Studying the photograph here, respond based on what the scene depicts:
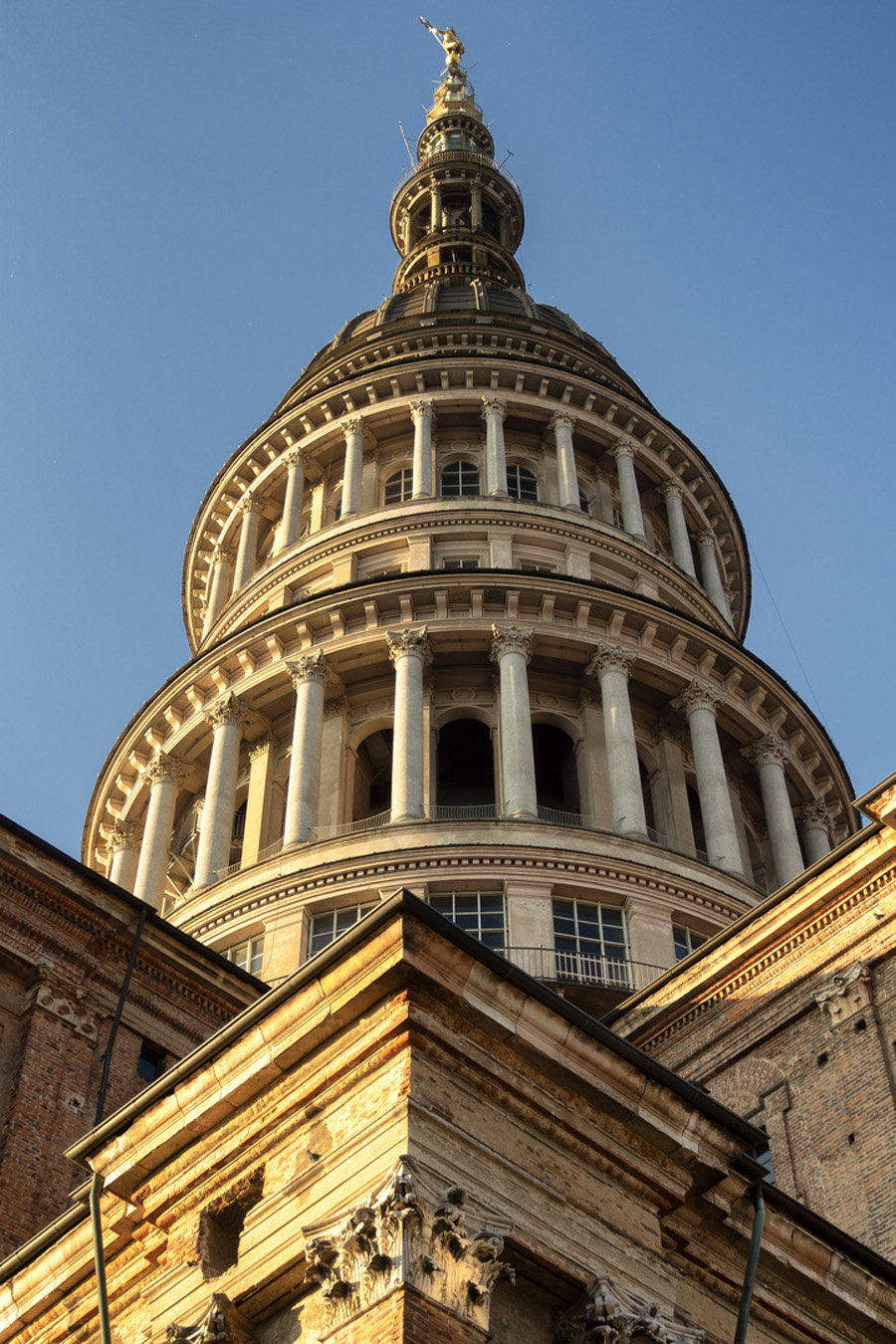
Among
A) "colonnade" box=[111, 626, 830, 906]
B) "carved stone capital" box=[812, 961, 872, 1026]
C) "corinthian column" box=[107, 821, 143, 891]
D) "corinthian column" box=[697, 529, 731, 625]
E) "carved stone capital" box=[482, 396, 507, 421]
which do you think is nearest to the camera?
"carved stone capital" box=[812, 961, 872, 1026]

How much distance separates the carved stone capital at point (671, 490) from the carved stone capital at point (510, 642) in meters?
11.7

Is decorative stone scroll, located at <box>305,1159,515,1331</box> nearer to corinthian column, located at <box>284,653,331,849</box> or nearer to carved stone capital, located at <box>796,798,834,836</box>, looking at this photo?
corinthian column, located at <box>284,653,331,849</box>

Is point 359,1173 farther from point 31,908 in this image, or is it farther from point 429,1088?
point 31,908

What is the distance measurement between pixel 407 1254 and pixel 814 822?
3383 cm

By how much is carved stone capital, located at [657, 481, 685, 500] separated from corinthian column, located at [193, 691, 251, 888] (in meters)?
15.3

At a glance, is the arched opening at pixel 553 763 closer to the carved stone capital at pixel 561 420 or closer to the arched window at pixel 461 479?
the arched window at pixel 461 479

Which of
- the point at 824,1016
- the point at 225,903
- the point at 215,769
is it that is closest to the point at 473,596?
the point at 215,769

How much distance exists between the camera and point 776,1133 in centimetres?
2402

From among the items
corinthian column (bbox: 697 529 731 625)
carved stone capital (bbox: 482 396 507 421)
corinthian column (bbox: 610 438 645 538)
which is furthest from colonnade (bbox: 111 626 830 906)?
carved stone capital (bbox: 482 396 507 421)

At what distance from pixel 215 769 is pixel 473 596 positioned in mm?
7211

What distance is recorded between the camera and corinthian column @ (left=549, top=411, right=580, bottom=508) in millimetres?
47938

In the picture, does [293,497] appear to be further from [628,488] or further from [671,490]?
[671,490]

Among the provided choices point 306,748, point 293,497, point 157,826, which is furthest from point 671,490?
point 157,826

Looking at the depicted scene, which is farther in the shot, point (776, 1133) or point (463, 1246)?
point (776, 1133)
